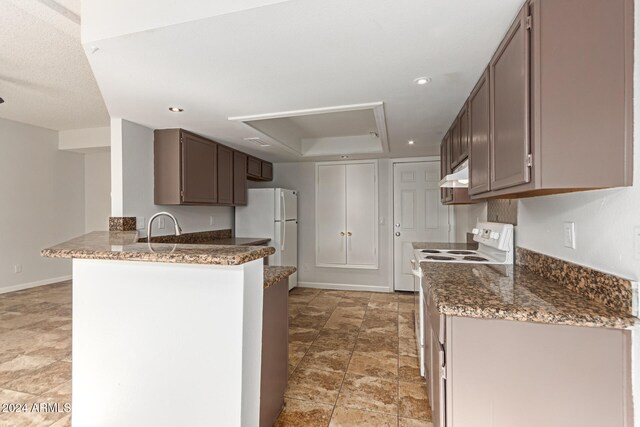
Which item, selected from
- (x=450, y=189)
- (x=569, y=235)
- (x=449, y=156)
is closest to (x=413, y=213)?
(x=450, y=189)

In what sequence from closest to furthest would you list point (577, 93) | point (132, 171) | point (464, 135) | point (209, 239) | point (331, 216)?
point (577, 93)
point (464, 135)
point (132, 171)
point (209, 239)
point (331, 216)

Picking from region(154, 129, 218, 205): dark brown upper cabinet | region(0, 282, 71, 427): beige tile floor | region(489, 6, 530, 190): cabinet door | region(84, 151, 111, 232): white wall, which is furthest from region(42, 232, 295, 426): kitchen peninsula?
region(84, 151, 111, 232): white wall

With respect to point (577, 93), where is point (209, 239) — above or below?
below

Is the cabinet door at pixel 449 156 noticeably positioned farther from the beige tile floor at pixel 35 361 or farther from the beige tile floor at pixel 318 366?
the beige tile floor at pixel 35 361

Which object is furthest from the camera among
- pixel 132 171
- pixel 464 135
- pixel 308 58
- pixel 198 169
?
pixel 198 169

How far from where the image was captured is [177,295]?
146 centimetres

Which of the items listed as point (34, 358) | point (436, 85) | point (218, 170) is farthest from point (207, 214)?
point (436, 85)

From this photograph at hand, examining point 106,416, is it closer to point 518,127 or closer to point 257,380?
point 257,380

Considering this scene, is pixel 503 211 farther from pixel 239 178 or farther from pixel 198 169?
pixel 239 178

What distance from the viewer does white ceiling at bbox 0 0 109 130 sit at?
195 centimetres

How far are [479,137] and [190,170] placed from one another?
2.76 meters

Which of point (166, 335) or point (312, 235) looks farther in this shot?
point (312, 235)

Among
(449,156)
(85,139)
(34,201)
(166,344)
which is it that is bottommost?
(166,344)

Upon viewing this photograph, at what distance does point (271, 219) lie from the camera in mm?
4605
